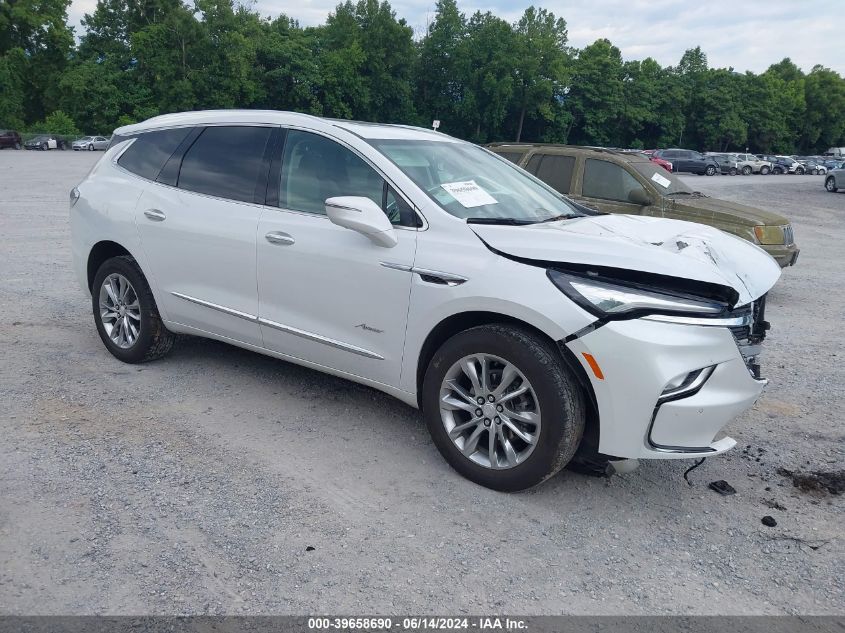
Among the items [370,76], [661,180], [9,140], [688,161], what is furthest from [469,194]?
[370,76]

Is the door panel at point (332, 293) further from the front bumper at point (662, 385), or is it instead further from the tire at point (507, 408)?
the front bumper at point (662, 385)

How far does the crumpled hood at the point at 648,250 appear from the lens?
345cm

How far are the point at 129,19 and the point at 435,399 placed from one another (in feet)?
278

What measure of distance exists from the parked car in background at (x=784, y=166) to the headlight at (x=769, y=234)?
58382 mm

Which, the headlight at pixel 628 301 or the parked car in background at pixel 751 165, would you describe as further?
the parked car in background at pixel 751 165

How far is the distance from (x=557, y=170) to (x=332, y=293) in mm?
6206

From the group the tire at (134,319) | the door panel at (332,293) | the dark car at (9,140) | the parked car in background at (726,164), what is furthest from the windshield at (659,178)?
the dark car at (9,140)

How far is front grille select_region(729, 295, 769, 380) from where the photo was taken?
348cm

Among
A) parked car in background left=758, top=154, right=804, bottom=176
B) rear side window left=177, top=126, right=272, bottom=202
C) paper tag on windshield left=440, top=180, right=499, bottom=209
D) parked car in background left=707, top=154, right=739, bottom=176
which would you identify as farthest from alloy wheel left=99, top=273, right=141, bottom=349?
parked car in background left=758, top=154, right=804, bottom=176

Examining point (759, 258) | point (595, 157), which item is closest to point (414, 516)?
point (759, 258)

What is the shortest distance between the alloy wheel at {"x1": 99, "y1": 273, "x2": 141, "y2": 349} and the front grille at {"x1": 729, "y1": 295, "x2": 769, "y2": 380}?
13.1 ft

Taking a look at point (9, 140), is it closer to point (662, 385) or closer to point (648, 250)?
point (648, 250)

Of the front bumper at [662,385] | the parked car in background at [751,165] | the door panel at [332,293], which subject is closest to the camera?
the front bumper at [662,385]

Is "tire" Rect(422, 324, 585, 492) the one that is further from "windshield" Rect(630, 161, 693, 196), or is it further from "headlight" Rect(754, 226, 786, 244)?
"headlight" Rect(754, 226, 786, 244)
